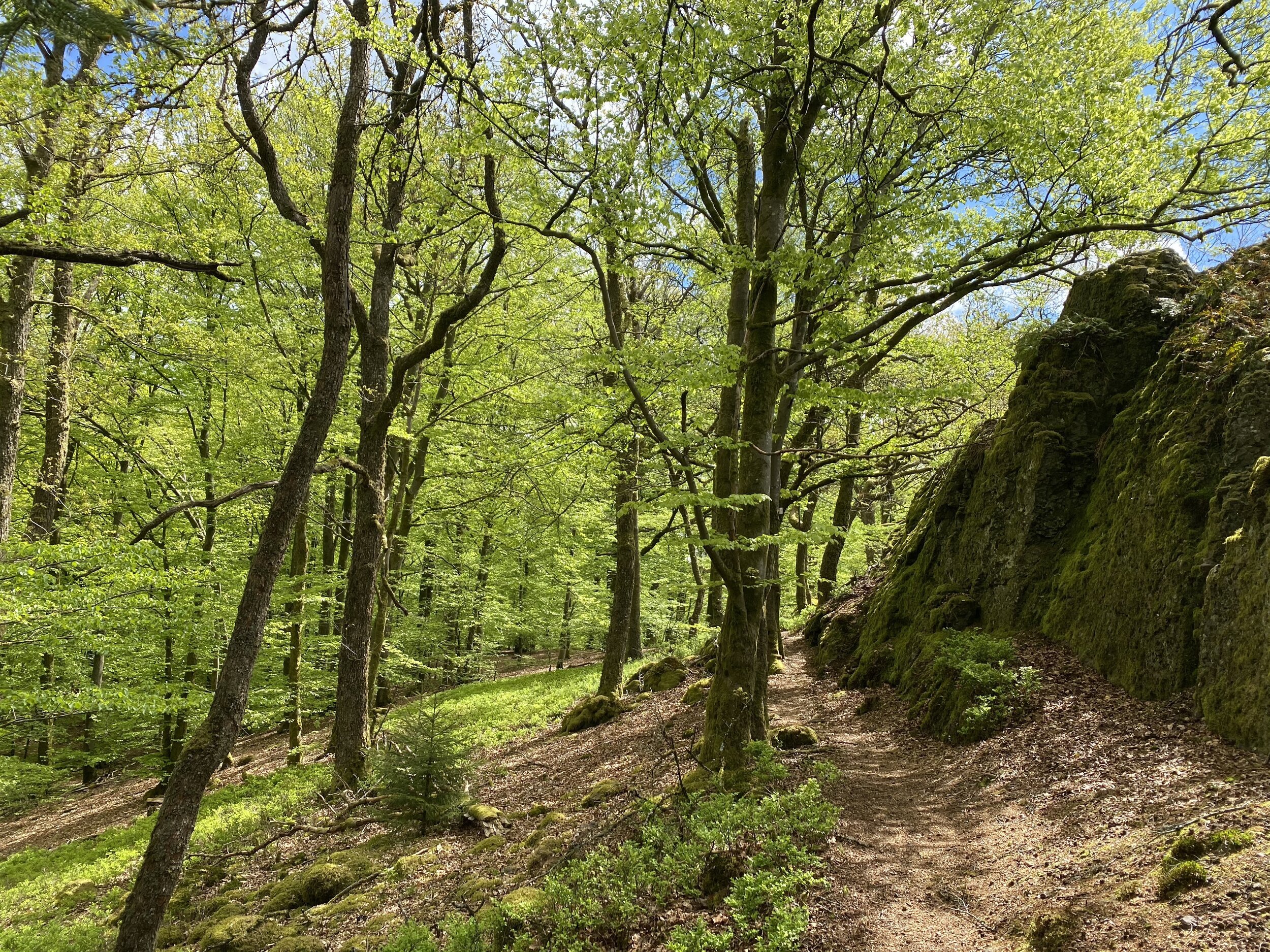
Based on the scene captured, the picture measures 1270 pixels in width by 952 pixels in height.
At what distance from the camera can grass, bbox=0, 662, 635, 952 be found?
259 inches

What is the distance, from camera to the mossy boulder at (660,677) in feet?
38.4

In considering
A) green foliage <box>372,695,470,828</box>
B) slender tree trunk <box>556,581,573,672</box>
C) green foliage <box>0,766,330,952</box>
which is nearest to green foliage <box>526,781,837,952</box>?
green foliage <box>372,695,470,828</box>

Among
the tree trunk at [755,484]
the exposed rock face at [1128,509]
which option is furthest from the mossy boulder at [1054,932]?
the tree trunk at [755,484]

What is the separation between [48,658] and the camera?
13.7 meters

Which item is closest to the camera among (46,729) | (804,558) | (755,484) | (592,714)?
(755,484)

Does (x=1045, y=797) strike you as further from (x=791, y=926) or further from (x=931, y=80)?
(x=931, y=80)

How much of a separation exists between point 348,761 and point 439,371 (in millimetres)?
6512

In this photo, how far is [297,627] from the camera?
11.9 metres

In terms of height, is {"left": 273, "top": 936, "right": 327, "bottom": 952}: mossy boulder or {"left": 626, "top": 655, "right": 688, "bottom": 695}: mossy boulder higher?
{"left": 626, "top": 655, "right": 688, "bottom": 695}: mossy boulder

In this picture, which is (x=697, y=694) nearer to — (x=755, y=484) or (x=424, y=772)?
(x=424, y=772)

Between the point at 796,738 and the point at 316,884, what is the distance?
526 centimetres

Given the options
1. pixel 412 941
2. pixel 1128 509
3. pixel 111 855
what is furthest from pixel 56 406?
pixel 1128 509

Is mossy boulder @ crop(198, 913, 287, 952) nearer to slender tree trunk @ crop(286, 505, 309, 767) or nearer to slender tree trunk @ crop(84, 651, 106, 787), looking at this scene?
slender tree trunk @ crop(286, 505, 309, 767)

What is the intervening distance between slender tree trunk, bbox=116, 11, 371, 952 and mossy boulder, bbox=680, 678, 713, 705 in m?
6.26
